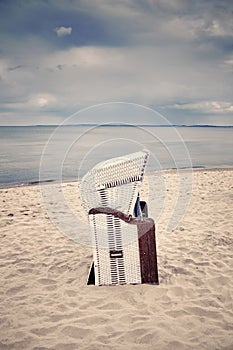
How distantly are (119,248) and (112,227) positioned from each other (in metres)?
0.32

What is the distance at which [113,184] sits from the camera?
4.13m

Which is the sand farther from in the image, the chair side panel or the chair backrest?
the chair backrest

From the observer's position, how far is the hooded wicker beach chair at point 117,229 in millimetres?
4152

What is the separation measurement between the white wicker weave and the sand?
0.24m

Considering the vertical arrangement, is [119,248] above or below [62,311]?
above

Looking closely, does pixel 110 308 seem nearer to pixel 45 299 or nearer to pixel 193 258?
pixel 45 299

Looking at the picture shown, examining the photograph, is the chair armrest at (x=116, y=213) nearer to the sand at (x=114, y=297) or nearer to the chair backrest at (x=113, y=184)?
the chair backrest at (x=113, y=184)

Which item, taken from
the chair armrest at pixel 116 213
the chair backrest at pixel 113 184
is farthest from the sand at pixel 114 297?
the chair backrest at pixel 113 184

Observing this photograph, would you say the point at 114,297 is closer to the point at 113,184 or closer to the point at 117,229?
the point at 117,229

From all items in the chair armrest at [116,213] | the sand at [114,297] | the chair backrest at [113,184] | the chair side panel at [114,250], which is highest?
the chair backrest at [113,184]

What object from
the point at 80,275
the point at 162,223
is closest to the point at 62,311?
the point at 80,275

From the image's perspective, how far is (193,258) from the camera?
5707 millimetres

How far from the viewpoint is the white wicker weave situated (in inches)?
164

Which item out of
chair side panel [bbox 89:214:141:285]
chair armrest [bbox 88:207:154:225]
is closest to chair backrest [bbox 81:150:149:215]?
chair armrest [bbox 88:207:154:225]
